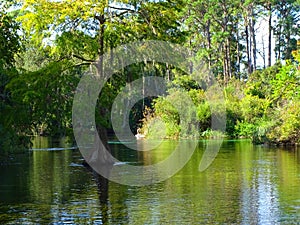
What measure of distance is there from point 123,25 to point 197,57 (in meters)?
35.1

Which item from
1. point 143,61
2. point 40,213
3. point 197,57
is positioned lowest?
point 40,213

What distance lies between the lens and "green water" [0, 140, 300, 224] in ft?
50.3

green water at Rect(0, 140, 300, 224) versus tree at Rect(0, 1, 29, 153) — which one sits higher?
tree at Rect(0, 1, 29, 153)

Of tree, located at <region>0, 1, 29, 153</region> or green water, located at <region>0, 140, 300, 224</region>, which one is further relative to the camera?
tree, located at <region>0, 1, 29, 153</region>

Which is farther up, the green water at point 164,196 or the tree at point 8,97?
the tree at point 8,97

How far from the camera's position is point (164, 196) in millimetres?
18875

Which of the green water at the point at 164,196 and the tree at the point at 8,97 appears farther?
the tree at the point at 8,97

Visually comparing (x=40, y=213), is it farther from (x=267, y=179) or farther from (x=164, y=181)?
(x=267, y=179)

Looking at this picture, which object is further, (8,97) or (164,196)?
(8,97)

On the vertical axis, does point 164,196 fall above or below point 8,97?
below

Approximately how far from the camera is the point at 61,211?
53.9 feet

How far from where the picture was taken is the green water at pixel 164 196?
15.3m

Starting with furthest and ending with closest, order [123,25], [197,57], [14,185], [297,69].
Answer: [197,57]
[297,69]
[123,25]
[14,185]

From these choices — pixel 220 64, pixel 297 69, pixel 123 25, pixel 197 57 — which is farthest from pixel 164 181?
pixel 220 64
